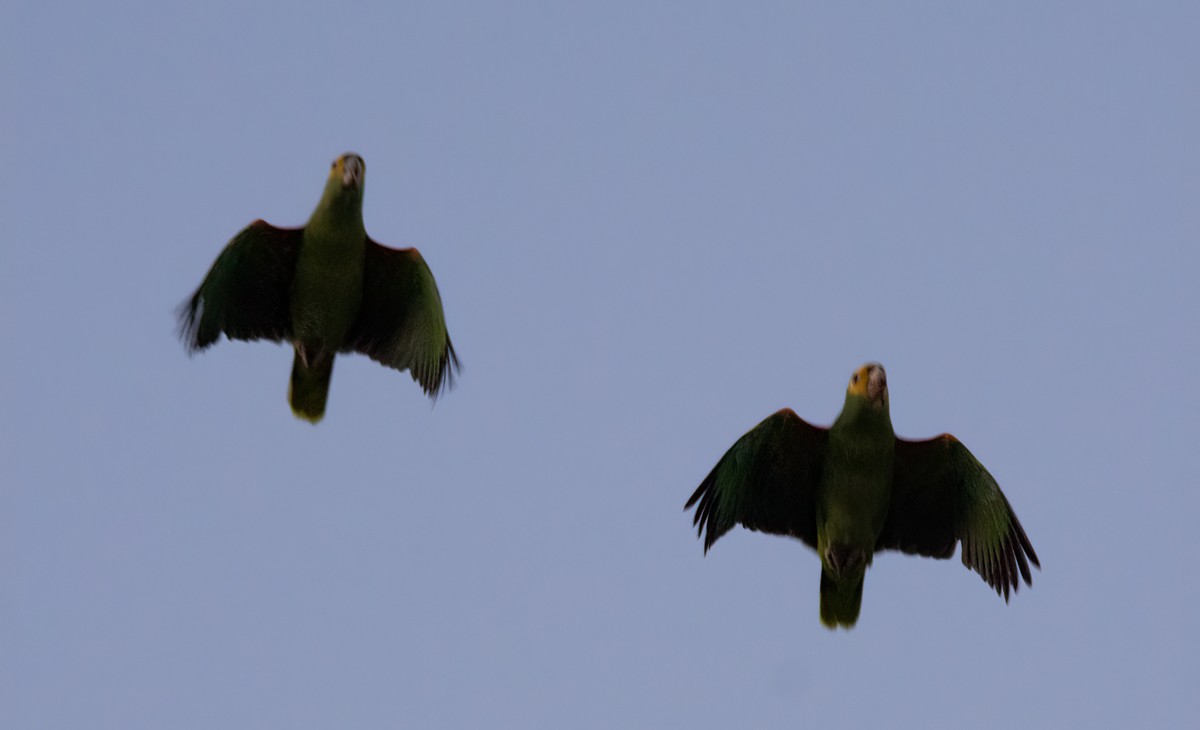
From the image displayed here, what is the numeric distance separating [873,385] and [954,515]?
158 cm

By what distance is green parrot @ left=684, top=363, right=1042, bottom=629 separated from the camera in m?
14.4

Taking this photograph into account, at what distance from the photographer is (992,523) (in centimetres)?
1484

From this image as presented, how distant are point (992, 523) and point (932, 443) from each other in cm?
96

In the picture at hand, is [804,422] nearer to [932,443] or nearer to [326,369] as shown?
[932,443]

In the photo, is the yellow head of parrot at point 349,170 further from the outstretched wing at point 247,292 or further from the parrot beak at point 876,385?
the parrot beak at point 876,385

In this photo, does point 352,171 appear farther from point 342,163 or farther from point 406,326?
point 406,326

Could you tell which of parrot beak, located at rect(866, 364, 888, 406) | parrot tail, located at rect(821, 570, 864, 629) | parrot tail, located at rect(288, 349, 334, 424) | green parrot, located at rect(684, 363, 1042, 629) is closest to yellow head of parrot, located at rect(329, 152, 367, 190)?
parrot tail, located at rect(288, 349, 334, 424)

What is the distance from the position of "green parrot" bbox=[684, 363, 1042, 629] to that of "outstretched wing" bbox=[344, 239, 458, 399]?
263cm

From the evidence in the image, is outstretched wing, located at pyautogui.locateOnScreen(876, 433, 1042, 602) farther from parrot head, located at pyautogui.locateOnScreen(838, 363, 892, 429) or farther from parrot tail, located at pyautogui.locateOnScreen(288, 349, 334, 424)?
parrot tail, located at pyautogui.locateOnScreen(288, 349, 334, 424)

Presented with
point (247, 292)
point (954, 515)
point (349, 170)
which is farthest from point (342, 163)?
point (954, 515)

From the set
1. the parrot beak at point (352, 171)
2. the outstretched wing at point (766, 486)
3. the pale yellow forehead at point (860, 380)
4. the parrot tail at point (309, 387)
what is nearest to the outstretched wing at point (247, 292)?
the parrot tail at point (309, 387)

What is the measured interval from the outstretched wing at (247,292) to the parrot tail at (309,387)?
34 centimetres

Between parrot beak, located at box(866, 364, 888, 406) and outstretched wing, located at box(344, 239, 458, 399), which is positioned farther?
outstretched wing, located at box(344, 239, 458, 399)

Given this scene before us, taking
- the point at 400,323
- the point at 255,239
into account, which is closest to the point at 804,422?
the point at 400,323
